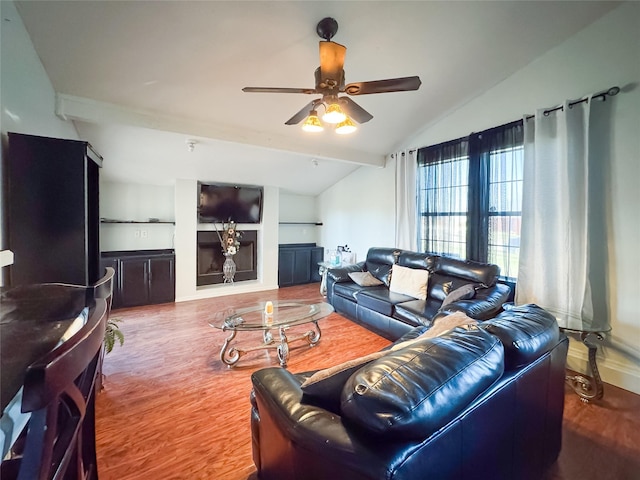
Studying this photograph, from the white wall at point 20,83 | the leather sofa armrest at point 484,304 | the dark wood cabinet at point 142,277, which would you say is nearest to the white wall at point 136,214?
the dark wood cabinet at point 142,277

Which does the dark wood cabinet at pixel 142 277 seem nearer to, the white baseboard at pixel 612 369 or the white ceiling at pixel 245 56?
the white ceiling at pixel 245 56

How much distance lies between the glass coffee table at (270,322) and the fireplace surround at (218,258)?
7.94ft

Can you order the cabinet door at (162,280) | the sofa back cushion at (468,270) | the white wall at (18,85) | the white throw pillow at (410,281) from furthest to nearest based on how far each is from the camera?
1. the cabinet door at (162,280)
2. the white throw pillow at (410,281)
3. the sofa back cushion at (468,270)
4. the white wall at (18,85)

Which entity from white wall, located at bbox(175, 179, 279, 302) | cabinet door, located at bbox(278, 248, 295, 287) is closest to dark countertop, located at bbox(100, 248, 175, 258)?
white wall, located at bbox(175, 179, 279, 302)

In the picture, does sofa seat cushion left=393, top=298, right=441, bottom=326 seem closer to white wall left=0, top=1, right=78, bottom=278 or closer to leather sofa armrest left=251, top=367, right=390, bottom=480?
leather sofa armrest left=251, top=367, right=390, bottom=480

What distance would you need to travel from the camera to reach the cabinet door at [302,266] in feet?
19.5

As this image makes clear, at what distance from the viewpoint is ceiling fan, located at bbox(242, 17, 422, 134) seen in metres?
1.94

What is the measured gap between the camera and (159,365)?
2.61 metres

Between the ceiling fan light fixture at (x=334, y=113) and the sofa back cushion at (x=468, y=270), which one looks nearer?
the ceiling fan light fixture at (x=334, y=113)

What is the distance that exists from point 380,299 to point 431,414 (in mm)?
2467

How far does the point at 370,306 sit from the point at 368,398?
2607 millimetres

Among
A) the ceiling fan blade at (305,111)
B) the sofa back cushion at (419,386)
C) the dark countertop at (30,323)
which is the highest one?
the ceiling fan blade at (305,111)

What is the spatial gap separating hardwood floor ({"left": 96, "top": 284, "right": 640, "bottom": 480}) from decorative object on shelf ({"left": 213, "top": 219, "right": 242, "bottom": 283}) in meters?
1.90

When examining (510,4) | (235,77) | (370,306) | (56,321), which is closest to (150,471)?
(56,321)
